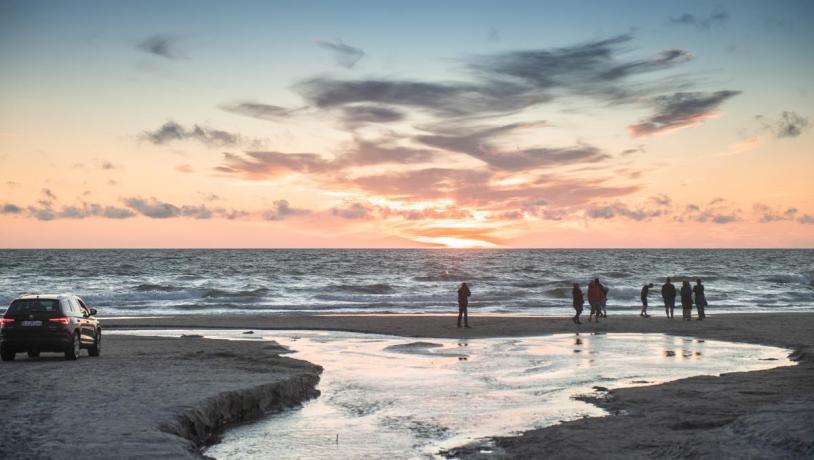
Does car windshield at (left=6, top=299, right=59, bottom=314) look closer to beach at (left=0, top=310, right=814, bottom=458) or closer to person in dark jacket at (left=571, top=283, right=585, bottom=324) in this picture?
beach at (left=0, top=310, right=814, bottom=458)

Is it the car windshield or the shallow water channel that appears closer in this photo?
the shallow water channel

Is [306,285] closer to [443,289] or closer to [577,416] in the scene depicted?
[443,289]

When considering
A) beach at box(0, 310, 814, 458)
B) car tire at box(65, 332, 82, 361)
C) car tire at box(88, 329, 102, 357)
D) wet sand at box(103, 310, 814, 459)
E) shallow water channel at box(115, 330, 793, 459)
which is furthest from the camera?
car tire at box(88, 329, 102, 357)

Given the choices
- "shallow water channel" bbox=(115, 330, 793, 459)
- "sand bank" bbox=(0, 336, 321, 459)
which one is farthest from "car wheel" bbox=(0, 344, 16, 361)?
"shallow water channel" bbox=(115, 330, 793, 459)

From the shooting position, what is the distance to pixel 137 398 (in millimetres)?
13633

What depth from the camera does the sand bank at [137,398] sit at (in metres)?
10.1

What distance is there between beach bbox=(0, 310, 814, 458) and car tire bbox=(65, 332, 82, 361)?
1.53 ft

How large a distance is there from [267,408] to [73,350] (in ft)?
27.7

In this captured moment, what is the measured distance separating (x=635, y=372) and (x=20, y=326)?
16.1m

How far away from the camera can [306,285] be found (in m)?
78.7

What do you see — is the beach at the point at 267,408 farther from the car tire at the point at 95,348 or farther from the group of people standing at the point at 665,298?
the group of people standing at the point at 665,298

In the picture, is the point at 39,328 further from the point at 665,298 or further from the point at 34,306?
the point at 665,298

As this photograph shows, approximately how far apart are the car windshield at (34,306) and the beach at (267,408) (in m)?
1.42

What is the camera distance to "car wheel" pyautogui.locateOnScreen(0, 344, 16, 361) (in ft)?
66.1
